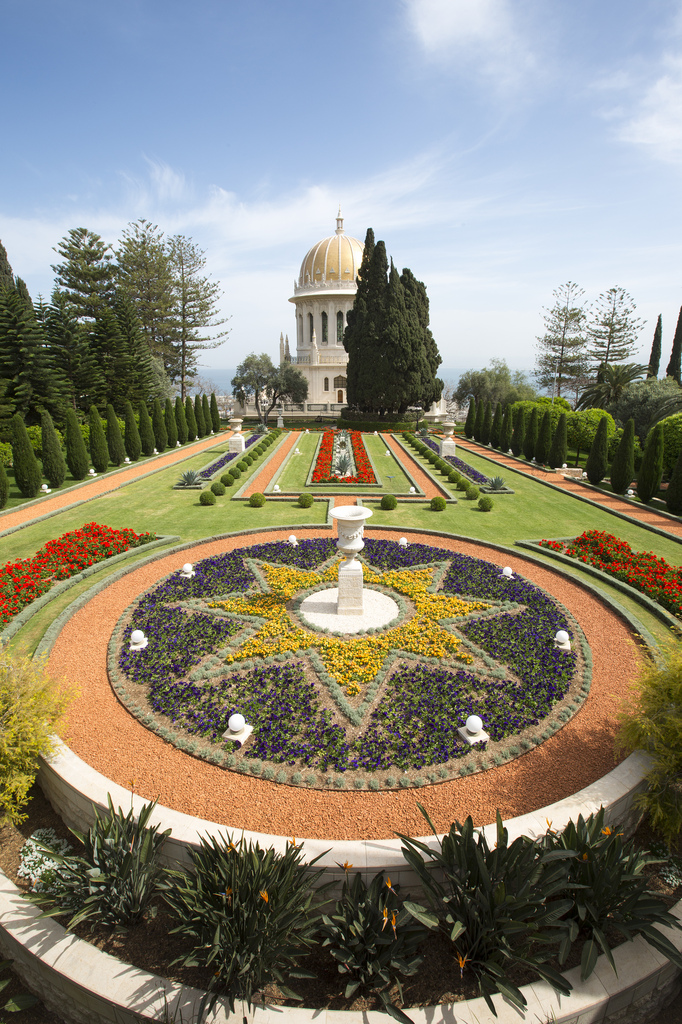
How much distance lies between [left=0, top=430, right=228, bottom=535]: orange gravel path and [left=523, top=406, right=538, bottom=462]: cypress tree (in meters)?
19.3

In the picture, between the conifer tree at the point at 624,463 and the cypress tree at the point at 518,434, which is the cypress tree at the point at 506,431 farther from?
the conifer tree at the point at 624,463

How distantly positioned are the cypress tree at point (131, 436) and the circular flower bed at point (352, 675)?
733 inches

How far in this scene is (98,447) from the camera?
77.7 ft

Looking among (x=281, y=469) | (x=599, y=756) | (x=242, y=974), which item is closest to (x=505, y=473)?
(x=281, y=469)

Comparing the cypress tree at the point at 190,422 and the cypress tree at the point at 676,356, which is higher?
the cypress tree at the point at 676,356

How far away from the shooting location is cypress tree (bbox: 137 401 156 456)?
29.0m

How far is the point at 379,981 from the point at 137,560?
34.1 ft

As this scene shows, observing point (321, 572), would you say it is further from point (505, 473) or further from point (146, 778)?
point (505, 473)

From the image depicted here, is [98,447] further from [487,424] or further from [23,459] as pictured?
[487,424]

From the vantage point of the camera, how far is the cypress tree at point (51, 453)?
2031cm

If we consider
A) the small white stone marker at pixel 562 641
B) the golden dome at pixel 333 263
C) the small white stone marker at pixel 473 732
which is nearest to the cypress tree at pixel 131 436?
the small white stone marker at pixel 562 641

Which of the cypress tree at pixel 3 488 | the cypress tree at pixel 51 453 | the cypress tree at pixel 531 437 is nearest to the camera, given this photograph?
the cypress tree at pixel 3 488

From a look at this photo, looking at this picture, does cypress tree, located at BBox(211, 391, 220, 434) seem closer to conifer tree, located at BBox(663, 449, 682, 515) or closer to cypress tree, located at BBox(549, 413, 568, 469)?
cypress tree, located at BBox(549, 413, 568, 469)

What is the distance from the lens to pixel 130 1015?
140 inches
